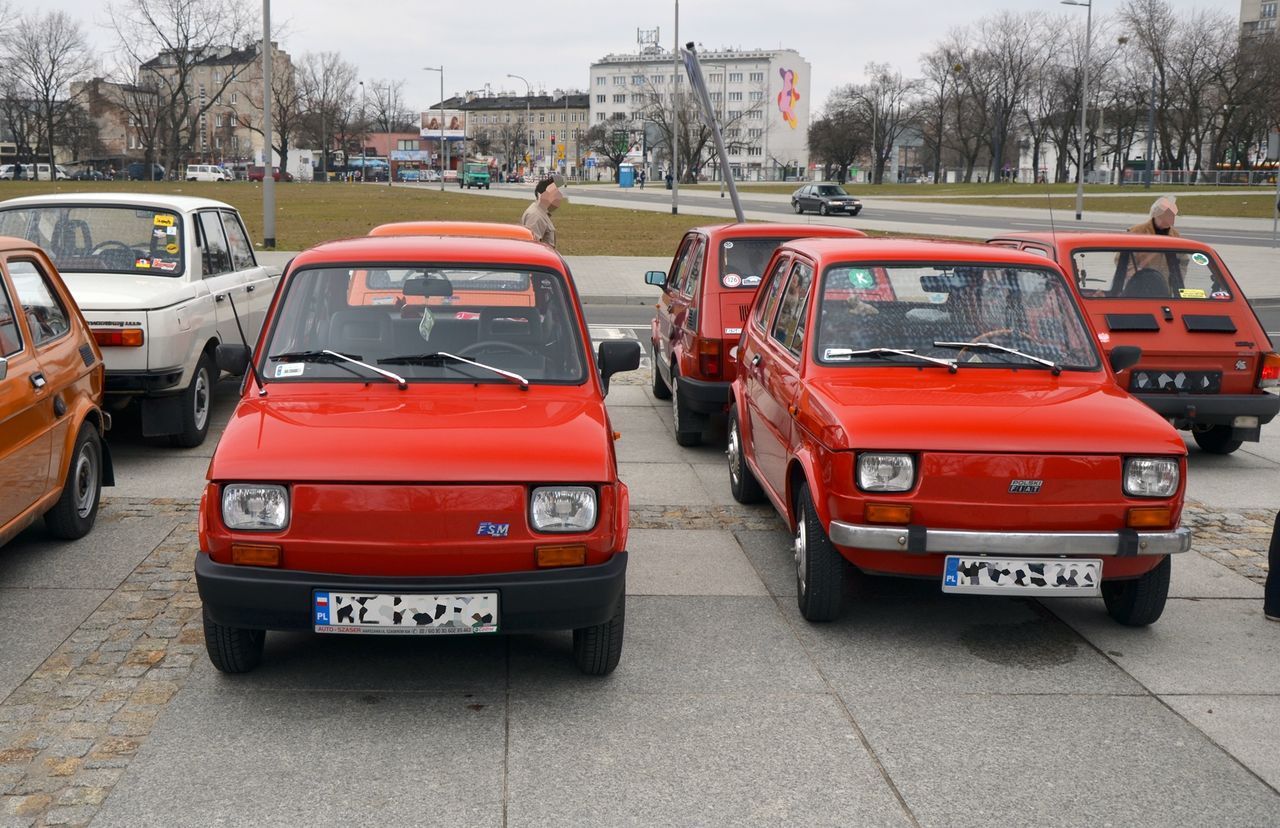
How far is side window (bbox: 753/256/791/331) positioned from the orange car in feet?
12.5

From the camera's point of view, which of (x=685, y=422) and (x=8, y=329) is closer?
(x=8, y=329)

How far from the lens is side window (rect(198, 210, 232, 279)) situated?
30.8 ft

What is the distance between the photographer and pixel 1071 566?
493cm

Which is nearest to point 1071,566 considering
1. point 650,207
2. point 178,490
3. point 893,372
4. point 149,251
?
point 893,372

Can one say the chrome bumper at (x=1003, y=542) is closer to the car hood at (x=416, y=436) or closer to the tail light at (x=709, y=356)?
the car hood at (x=416, y=436)

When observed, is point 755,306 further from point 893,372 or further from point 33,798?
point 33,798

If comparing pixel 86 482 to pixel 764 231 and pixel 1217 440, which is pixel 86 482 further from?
pixel 1217 440

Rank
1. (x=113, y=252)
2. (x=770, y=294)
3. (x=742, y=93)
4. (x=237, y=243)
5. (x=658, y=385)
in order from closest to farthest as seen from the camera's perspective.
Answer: (x=770, y=294), (x=113, y=252), (x=237, y=243), (x=658, y=385), (x=742, y=93)

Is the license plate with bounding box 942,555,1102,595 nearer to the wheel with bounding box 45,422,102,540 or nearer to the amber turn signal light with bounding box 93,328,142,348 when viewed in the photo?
the wheel with bounding box 45,422,102,540

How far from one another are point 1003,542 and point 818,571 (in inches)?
31.3

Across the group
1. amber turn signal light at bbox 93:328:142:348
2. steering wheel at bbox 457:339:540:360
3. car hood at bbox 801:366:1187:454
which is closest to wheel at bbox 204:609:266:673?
steering wheel at bbox 457:339:540:360

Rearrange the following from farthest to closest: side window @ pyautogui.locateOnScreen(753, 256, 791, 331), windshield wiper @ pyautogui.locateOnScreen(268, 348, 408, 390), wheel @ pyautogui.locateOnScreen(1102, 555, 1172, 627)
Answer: side window @ pyautogui.locateOnScreen(753, 256, 791, 331)
wheel @ pyautogui.locateOnScreen(1102, 555, 1172, 627)
windshield wiper @ pyautogui.locateOnScreen(268, 348, 408, 390)

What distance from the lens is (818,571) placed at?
525cm

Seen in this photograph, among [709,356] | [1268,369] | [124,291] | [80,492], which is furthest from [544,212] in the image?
[1268,369]
